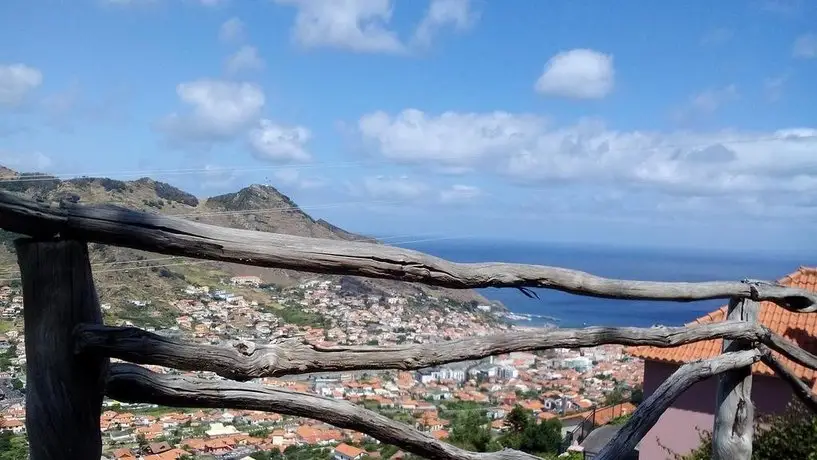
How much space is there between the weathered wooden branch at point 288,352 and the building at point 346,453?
1.33m

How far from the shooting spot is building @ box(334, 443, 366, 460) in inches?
122

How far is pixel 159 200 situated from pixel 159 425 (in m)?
1.21

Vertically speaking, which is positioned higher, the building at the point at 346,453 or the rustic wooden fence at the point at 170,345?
the rustic wooden fence at the point at 170,345

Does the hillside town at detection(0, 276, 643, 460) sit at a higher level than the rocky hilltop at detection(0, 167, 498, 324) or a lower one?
lower

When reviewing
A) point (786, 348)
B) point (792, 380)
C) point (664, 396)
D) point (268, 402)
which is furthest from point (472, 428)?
point (268, 402)

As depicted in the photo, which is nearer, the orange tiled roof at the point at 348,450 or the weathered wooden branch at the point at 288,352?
the weathered wooden branch at the point at 288,352

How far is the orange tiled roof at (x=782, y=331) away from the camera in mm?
7027

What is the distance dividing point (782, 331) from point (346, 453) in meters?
6.37

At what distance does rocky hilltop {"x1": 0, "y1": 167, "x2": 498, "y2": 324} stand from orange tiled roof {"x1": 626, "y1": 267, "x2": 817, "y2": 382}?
4.64 m

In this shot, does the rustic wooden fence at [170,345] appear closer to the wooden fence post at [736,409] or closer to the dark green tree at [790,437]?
the wooden fence post at [736,409]

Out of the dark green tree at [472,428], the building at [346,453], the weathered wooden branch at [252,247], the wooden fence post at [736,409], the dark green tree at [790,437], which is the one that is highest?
the weathered wooden branch at [252,247]

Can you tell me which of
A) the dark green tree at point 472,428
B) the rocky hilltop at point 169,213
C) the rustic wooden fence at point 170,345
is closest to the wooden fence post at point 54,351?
the rustic wooden fence at point 170,345

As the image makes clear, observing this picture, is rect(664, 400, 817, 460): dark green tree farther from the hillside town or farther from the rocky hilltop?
the rocky hilltop

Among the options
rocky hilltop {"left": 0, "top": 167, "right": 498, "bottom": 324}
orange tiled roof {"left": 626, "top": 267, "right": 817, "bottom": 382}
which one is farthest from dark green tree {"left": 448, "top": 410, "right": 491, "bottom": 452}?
orange tiled roof {"left": 626, "top": 267, "right": 817, "bottom": 382}
